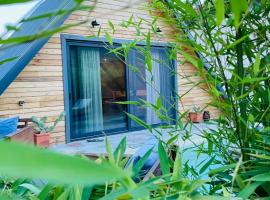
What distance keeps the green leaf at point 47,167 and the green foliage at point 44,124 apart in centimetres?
679

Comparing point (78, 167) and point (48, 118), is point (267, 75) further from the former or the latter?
point (48, 118)

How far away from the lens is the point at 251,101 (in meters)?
1.08

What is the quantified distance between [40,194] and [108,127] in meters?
7.63

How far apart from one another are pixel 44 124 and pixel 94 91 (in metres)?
1.64

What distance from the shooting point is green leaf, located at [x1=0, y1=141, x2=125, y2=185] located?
16 centimetres

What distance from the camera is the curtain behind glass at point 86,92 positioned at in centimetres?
782

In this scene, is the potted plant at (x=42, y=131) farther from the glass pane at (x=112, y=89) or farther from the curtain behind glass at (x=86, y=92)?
the glass pane at (x=112, y=89)

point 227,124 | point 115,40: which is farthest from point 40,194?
point 115,40

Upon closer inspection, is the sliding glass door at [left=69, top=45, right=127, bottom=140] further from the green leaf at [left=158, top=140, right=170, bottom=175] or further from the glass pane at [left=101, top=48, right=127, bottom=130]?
the green leaf at [left=158, top=140, right=170, bottom=175]

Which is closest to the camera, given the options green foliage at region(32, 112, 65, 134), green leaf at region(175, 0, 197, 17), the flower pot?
green leaf at region(175, 0, 197, 17)

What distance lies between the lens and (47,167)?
0.16 metres

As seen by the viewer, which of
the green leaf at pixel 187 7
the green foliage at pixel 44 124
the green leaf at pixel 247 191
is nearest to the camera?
the green leaf at pixel 247 191

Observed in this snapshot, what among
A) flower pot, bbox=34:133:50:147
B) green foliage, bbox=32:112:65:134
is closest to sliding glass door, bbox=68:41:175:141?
green foliage, bbox=32:112:65:134

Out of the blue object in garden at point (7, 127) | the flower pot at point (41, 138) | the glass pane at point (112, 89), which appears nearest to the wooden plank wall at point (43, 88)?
the flower pot at point (41, 138)
